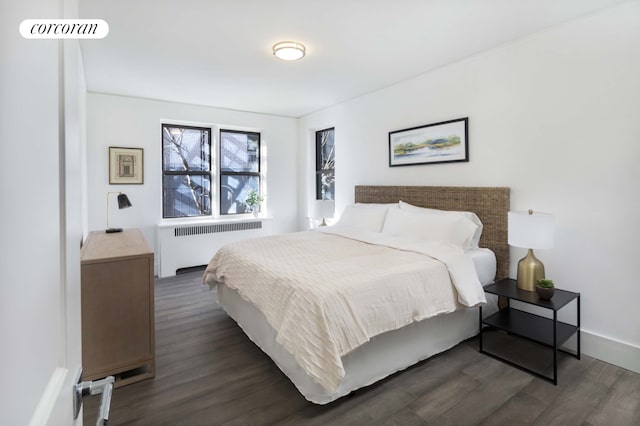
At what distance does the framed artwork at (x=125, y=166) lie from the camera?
4.41 m

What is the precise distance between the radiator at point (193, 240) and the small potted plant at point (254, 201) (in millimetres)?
273

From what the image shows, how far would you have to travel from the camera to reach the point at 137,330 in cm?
218

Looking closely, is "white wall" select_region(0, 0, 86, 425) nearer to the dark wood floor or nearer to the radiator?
the dark wood floor

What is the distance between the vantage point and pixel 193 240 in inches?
194

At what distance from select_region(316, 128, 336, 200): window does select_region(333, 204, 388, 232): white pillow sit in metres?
1.45

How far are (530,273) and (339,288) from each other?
1.64 metres

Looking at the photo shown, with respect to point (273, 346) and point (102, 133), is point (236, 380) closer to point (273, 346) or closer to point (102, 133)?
point (273, 346)

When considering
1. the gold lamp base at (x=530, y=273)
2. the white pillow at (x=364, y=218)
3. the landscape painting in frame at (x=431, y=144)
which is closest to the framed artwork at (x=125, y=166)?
the white pillow at (x=364, y=218)

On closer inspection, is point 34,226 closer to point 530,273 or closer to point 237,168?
point 530,273

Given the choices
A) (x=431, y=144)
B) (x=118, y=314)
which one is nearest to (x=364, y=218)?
(x=431, y=144)

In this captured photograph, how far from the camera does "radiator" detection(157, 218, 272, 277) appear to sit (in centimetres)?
466

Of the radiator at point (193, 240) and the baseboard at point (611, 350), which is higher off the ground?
the radiator at point (193, 240)

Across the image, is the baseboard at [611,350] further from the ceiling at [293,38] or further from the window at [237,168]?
the window at [237,168]

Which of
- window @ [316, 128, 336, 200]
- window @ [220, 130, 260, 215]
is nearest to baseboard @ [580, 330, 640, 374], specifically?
window @ [316, 128, 336, 200]
